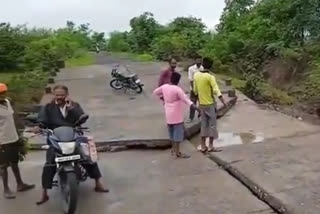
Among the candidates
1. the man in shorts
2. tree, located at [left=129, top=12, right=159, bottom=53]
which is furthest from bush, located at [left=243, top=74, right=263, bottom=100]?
tree, located at [left=129, top=12, right=159, bottom=53]

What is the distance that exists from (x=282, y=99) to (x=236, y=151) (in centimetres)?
611

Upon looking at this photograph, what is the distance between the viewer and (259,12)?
2067 cm

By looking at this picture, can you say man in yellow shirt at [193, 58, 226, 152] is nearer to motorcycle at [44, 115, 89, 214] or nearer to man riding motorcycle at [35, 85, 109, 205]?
man riding motorcycle at [35, 85, 109, 205]

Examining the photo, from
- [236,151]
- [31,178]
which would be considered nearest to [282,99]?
[236,151]

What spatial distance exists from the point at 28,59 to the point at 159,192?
53.1ft

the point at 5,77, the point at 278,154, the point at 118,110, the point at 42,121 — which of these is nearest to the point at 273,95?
the point at 118,110

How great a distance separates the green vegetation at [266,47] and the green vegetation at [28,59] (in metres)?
5.50

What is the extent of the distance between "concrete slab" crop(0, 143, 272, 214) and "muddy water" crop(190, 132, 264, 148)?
41.0 inches

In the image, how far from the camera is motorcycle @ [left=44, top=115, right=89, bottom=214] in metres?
5.94

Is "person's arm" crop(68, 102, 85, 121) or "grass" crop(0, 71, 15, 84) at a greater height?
"person's arm" crop(68, 102, 85, 121)

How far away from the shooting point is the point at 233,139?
9633 millimetres

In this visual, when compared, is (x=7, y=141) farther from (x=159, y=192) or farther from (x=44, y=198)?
(x=159, y=192)

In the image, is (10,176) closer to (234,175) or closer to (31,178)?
(31,178)

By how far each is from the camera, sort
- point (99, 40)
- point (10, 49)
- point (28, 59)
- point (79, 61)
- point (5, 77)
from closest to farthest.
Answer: point (5, 77)
point (10, 49)
point (28, 59)
point (79, 61)
point (99, 40)
